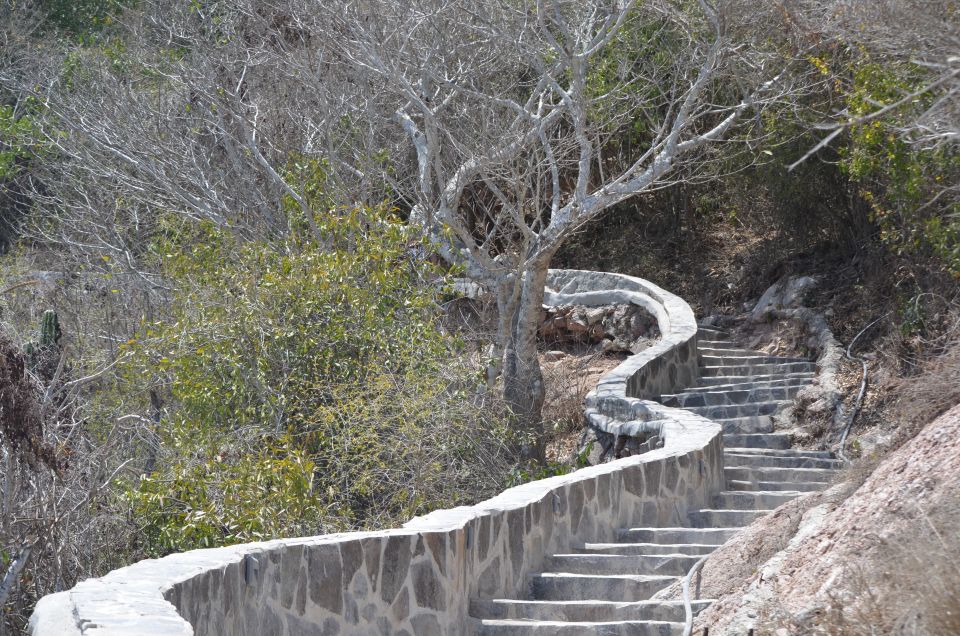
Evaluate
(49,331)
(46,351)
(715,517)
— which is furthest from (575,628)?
(49,331)

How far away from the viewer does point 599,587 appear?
7023 millimetres

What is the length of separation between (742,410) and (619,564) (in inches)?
272

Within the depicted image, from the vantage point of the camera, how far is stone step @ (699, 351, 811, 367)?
51.0ft

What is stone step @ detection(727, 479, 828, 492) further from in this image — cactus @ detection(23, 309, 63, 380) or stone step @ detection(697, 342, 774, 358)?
cactus @ detection(23, 309, 63, 380)

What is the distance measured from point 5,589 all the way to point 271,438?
3796 millimetres

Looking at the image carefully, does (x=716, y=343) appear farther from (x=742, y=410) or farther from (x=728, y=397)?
(x=742, y=410)

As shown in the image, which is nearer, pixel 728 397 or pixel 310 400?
pixel 310 400

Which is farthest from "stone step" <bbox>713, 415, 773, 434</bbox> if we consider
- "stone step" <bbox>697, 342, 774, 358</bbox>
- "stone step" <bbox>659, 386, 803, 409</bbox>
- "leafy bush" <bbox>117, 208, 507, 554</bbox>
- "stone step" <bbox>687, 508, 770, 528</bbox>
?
"stone step" <bbox>687, 508, 770, 528</bbox>

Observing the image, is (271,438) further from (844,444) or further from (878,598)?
(878,598)

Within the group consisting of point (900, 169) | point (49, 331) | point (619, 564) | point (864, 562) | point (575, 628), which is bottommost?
point (575, 628)

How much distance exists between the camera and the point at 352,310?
1137 cm

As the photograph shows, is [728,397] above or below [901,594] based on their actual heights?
above

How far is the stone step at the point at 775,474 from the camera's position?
1128cm

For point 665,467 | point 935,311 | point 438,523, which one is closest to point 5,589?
point 438,523
